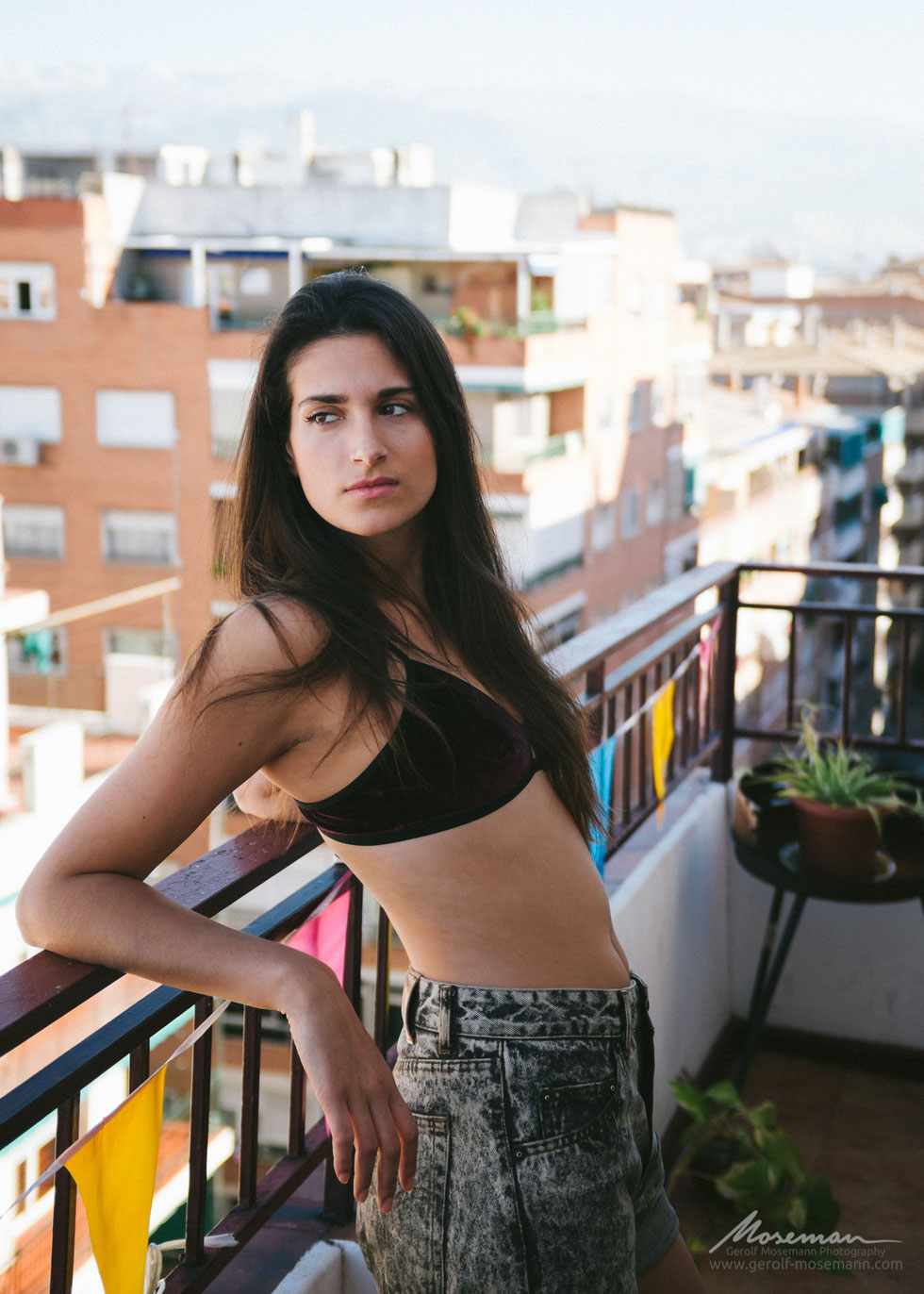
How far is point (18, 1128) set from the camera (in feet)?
3.18

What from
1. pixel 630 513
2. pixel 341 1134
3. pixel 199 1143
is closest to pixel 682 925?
pixel 199 1143

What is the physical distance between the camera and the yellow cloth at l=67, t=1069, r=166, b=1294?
1047 mm

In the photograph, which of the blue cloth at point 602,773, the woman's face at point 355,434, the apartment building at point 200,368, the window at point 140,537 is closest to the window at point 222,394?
the apartment building at point 200,368

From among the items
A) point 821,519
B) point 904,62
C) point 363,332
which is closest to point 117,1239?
point 363,332

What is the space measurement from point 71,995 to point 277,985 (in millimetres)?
A: 167

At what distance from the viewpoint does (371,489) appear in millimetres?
1193

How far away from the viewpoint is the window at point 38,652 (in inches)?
1263

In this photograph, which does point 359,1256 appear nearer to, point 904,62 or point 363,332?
point 363,332

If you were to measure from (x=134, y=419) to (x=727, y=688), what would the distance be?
96.1ft

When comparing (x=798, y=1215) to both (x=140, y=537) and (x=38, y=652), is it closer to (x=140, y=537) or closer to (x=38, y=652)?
(x=140, y=537)

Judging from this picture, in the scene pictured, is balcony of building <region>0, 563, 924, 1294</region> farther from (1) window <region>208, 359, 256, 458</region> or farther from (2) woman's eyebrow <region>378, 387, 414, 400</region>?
(1) window <region>208, 359, 256, 458</region>

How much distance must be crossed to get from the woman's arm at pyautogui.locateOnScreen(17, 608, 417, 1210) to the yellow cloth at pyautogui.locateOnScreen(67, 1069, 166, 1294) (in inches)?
6.6

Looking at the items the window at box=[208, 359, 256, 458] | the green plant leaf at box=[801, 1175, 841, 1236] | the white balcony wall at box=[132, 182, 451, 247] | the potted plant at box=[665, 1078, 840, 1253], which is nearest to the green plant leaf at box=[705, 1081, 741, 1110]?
the potted plant at box=[665, 1078, 840, 1253]

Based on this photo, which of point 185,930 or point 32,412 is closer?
point 185,930
